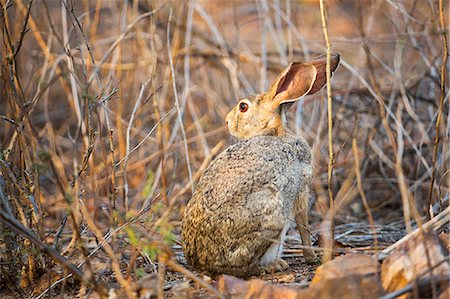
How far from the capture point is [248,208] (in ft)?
11.9

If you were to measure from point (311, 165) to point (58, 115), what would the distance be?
4244 millimetres

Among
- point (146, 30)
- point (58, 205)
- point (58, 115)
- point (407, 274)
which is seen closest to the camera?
point (407, 274)

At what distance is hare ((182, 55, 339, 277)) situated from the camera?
3.60 m

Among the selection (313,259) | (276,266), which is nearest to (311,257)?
(313,259)

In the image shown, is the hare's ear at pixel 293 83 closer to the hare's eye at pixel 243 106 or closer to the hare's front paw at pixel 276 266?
the hare's eye at pixel 243 106

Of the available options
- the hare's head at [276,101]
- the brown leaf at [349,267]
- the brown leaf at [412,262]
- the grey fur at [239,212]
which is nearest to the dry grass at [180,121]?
the grey fur at [239,212]

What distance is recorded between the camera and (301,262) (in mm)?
4062

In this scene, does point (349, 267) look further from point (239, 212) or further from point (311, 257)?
point (311, 257)

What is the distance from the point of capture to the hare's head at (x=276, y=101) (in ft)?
13.7

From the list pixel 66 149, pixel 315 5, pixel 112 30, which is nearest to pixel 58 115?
pixel 66 149

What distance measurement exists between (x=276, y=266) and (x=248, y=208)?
0.40m

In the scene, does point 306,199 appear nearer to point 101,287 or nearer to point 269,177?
point 269,177

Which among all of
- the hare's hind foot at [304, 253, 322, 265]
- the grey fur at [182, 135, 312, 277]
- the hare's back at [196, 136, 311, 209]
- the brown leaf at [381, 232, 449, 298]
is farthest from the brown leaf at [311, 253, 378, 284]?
the hare's hind foot at [304, 253, 322, 265]

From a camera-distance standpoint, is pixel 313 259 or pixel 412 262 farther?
A: pixel 313 259
